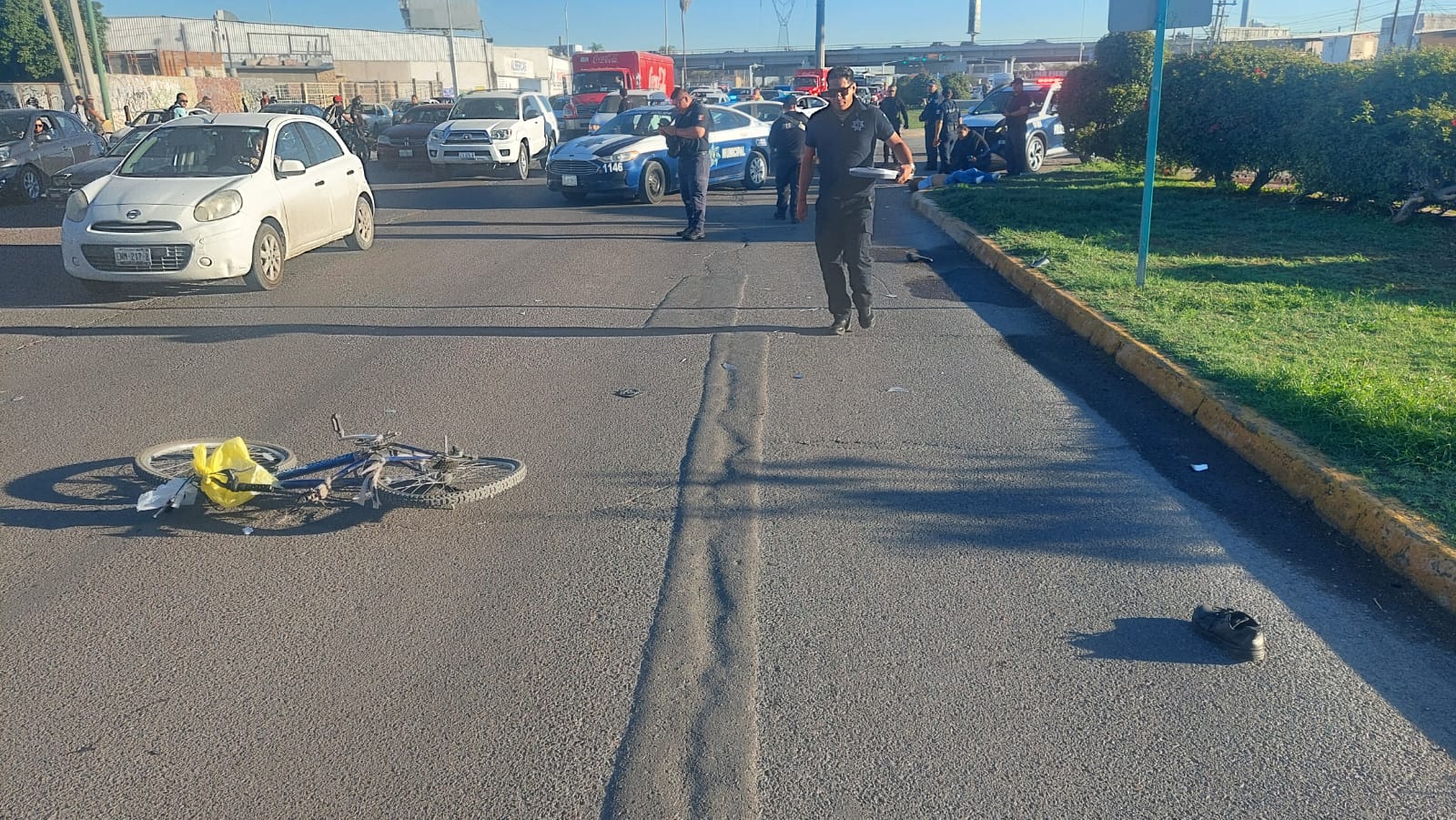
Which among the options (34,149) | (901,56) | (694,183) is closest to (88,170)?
(34,149)

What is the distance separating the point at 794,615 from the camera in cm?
407

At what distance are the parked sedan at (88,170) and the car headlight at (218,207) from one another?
7.78 metres

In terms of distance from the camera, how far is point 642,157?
17.1 meters

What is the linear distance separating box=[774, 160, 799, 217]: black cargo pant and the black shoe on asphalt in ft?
36.8

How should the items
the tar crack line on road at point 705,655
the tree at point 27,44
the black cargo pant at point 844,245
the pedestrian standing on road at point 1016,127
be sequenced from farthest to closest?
1. the tree at point 27,44
2. the pedestrian standing on road at point 1016,127
3. the black cargo pant at point 844,245
4. the tar crack line on road at point 705,655

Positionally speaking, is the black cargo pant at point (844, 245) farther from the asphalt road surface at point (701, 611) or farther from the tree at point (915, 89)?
the tree at point (915, 89)

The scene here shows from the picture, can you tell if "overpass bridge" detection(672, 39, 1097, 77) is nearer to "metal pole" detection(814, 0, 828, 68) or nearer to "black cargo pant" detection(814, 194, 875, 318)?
"metal pole" detection(814, 0, 828, 68)

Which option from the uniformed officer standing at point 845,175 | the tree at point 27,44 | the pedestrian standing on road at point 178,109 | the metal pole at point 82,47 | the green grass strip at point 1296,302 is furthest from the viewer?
the tree at point 27,44

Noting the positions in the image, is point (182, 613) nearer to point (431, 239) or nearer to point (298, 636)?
point (298, 636)

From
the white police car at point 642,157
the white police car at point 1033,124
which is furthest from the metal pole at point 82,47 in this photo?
the white police car at point 1033,124

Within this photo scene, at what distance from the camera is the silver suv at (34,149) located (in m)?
17.2

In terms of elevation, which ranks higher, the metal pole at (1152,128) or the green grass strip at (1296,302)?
the metal pole at (1152,128)

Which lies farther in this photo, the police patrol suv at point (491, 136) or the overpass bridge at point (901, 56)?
the overpass bridge at point (901, 56)

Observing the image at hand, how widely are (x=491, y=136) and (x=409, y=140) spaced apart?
3.80m
